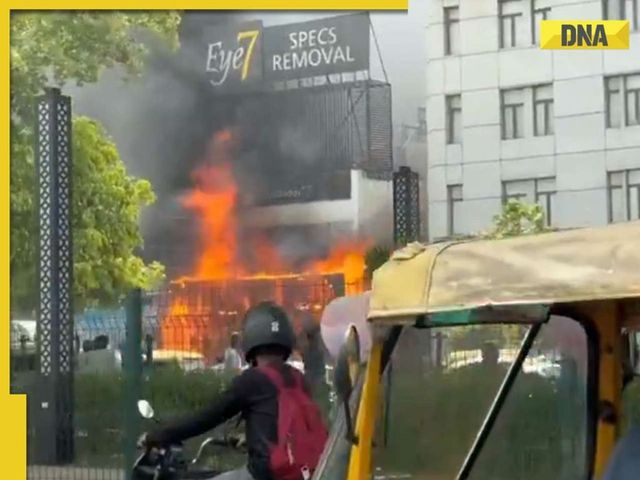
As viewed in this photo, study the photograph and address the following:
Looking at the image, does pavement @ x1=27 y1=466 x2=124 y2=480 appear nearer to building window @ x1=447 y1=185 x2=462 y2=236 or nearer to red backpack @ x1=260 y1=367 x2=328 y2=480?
building window @ x1=447 y1=185 x2=462 y2=236

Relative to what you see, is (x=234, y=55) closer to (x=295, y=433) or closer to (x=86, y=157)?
(x=86, y=157)

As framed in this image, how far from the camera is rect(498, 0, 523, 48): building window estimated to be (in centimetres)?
1366

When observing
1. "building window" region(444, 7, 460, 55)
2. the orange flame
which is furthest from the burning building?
"building window" region(444, 7, 460, 55)

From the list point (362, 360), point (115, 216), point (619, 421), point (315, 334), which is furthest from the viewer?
point (115, 216)

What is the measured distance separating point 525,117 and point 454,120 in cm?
65

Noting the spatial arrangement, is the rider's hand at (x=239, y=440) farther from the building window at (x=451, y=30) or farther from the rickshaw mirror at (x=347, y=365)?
the building window at (x=451, y=30)

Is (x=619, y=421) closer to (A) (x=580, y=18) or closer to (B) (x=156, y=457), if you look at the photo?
(B) (x=156, y=457)

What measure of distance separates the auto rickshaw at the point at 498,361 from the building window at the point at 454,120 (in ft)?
25.7

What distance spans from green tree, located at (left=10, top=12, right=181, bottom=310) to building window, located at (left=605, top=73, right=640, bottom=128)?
3970 millimetres

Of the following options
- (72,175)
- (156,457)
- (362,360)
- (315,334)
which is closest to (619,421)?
(362,360)

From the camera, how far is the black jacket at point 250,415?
5297mm

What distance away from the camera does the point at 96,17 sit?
13969mm

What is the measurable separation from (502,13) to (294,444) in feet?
29.7

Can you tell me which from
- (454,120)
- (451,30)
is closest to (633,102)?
(454,120)
